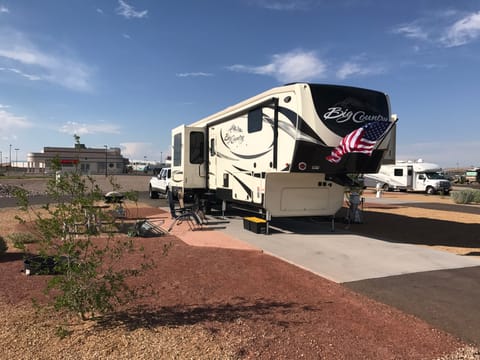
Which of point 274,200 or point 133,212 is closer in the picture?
point 274,200

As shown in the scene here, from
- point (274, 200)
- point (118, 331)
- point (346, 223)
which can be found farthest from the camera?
point (346, 223)

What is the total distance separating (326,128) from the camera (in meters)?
7.83

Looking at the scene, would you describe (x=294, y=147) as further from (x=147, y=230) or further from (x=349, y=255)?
(x=147, y=230)

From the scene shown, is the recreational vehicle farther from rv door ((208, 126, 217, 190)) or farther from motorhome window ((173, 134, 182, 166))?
rv door ((208, 126, 217, 190))

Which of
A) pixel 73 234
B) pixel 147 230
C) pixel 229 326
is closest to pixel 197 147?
pixel 147 230

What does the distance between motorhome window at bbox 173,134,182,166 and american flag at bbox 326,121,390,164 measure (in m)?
6.36

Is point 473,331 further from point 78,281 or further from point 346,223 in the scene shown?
point 346,223

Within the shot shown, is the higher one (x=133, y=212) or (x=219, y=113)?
(x=219, y=113)

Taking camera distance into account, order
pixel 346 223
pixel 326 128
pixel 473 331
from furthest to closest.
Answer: pixel 346 223 < pixel 326 128 < pixel 473 331

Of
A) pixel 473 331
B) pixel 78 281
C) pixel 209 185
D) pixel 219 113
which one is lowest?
pixel 473 331

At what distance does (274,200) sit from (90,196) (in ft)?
18.9

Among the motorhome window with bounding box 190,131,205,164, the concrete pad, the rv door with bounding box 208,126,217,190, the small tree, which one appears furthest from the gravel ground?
the motorhome window with bounding box 190,131,205,164

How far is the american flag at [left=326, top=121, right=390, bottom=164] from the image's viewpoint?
313 inches

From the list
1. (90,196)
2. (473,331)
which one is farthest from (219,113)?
(473,331)
